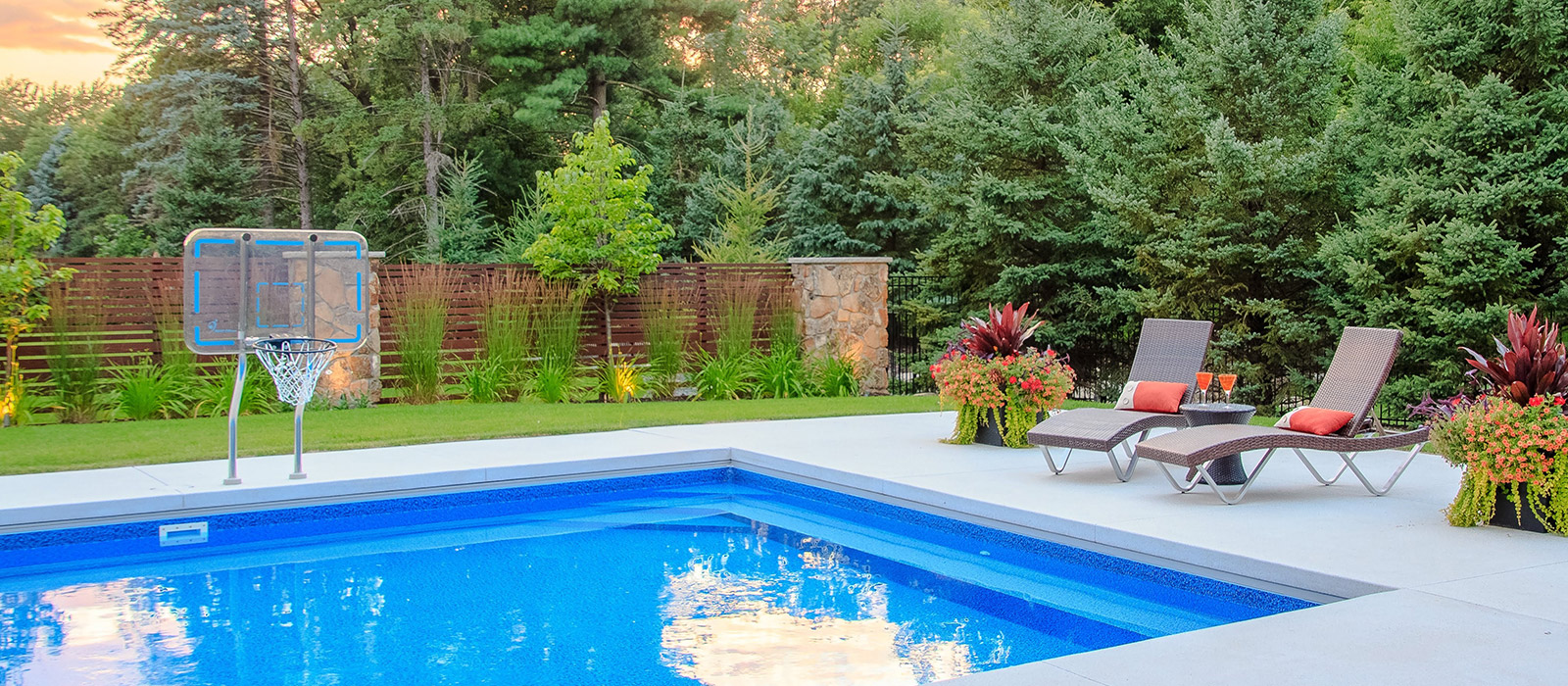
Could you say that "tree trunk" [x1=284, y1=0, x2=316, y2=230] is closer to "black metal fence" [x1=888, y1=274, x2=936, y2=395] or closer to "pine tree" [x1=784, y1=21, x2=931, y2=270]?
"pine tree" [x1=784, y1=21, x2=931, y2=270]

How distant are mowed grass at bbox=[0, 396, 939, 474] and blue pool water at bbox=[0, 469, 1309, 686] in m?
1.74

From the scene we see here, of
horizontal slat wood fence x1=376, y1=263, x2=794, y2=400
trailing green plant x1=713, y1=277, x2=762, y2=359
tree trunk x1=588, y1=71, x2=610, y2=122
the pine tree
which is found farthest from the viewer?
tree trunk x1=588, y1=71, x2=610, y2=122

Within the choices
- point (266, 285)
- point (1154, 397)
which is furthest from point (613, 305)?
point (1154, 397)

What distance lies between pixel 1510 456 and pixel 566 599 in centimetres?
403

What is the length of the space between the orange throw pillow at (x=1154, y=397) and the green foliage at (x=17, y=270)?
811cm

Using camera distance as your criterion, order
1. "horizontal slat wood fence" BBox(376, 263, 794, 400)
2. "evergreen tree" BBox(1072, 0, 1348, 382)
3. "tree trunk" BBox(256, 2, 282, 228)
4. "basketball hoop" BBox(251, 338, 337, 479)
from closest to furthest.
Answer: "basketball hoop" BBox(251, 338, 337, 479) < "evergreen tree" BBox(1072, 0, 1348, 382) < "horizontal slat wood fence" BBox(376, 263, 794, 400) < "tree trunk" BBox(256, 2, 282, 228)

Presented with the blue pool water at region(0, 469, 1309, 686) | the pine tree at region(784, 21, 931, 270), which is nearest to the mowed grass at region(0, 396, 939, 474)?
the blue pool water at region(0, 469, 1309, 686)

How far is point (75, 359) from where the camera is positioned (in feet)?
32.7

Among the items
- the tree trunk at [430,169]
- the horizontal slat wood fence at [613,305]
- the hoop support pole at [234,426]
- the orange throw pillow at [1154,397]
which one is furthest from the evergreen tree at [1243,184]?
the tree trunk at [430,169]

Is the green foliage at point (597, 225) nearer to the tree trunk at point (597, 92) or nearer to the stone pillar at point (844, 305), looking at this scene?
the stone pillar at point (844, 305)

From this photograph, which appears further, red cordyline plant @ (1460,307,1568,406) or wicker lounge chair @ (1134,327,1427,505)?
wicker lounge chair @ (1134,327,1427,505)

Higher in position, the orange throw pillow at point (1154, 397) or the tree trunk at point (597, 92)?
the tree trunk at point (597, 92)

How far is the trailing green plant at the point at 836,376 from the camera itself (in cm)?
1270

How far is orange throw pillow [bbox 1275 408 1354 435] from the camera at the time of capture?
6.07m
